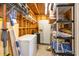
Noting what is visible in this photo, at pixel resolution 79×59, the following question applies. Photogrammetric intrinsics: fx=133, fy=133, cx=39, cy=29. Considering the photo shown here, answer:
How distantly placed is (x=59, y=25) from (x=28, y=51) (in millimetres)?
1218

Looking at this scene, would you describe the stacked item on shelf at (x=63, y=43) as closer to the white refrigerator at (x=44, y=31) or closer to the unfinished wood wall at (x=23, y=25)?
the unfinished wood wall at (x=23, y=25)

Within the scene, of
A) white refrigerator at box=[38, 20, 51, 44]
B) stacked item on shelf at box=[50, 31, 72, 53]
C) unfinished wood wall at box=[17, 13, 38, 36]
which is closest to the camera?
stacked item on shelf at box=[50, 31, 72, 53]

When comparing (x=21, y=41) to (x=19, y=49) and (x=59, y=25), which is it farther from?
(x=59, y=25)

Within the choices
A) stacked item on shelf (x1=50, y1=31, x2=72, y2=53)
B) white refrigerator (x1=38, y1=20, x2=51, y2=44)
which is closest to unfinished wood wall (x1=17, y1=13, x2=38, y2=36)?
white refrigerator (x1=38, y1=20, x2=51, y2=44)

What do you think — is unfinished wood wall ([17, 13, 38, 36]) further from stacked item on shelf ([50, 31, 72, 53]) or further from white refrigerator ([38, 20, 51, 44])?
stacked item on shelf ([50, 31, 72, 53])

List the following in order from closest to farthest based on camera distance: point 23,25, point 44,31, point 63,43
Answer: point 63,43 → point 23,25 → point 44,31

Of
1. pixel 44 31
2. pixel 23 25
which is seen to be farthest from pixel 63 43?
pixel 44 31

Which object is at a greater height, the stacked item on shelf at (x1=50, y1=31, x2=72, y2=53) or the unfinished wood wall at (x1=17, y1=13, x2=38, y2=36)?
the unfinished wood wall at (x1=17, y1=13, x2=38, y2=36)

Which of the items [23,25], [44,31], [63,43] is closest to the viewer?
[63,43]

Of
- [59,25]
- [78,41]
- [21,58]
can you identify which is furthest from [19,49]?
[21,58]

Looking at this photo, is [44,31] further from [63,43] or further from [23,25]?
[63,43]

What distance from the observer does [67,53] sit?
2373mm

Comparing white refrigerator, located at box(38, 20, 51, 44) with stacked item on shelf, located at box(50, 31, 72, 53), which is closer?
stacked item on shelf, located at box(50, 31, 72, 53)

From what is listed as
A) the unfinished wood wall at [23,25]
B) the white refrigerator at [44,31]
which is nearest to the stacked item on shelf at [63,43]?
the unfinished wood wall at [23,25]
